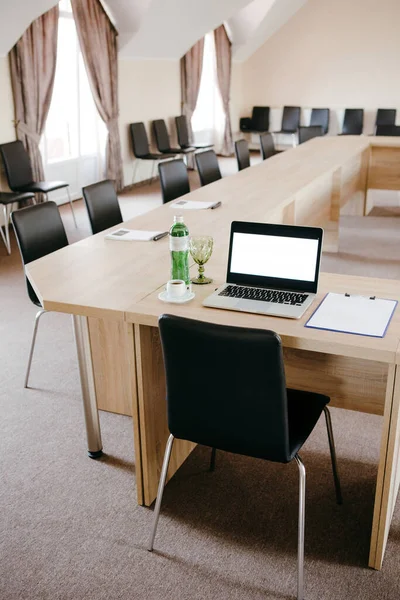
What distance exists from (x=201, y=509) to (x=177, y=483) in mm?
179

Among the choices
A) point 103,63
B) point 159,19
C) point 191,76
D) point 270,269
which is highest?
point 159,19

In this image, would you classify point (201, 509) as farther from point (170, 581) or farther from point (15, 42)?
point (15, 42)

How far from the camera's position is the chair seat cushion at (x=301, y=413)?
188cm

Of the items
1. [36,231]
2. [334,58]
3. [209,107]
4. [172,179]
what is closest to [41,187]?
[172,179]

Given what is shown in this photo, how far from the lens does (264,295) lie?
6.97 ft

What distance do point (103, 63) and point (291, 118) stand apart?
444 cm

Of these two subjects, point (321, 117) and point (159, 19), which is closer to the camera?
point (159, 19)

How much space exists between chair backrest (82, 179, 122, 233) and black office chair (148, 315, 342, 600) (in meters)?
1.86

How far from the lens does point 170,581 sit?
193 cm

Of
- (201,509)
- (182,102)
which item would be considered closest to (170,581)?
(201,509)

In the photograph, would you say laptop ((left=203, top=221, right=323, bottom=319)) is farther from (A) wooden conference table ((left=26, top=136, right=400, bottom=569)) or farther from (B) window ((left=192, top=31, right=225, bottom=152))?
(B) window ((left=192, top=31, right=225, bottom=152))

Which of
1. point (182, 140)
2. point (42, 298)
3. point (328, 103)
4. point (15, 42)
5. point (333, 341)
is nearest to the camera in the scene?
point (333, 341)

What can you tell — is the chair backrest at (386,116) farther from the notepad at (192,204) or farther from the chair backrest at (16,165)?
the notepad at (192,204)

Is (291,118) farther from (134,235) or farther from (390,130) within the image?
(134,235)
